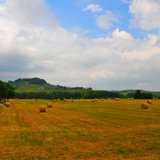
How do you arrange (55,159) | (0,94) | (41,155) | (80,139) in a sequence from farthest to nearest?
(0,94) < (80,139) < (41,155) < (55,159)

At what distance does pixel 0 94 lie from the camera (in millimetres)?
79875

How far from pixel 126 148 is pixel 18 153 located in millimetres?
6697

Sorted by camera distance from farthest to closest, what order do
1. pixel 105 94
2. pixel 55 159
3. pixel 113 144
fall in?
pixel 105 94 < pixel 113 144 < pixel 55 159

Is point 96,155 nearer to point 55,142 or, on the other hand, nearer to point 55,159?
point 55,159

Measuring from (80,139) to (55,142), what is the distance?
A: 2.05 metres

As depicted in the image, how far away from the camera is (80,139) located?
15.4 metres

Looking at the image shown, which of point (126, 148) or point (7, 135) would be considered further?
point (7, 135)

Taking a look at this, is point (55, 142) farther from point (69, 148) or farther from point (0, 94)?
point (0, 94)

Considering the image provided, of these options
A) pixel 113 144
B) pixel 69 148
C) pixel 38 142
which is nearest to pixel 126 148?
pixel 113 144

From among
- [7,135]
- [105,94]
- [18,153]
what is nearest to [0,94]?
[7,135]

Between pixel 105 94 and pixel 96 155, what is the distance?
17477 centimetres

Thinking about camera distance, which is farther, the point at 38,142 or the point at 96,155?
the point at 38,142

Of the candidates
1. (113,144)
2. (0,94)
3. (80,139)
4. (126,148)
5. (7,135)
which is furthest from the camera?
(0,94)

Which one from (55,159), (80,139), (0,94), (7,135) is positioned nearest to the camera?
(55,159)
